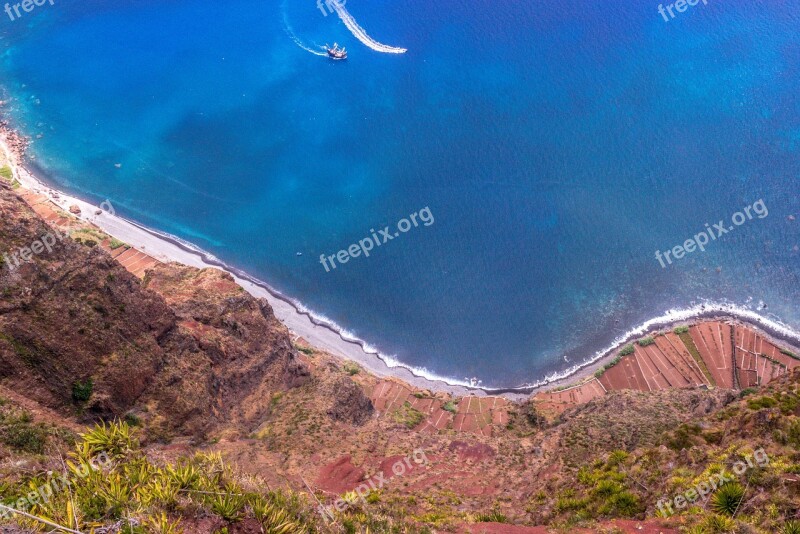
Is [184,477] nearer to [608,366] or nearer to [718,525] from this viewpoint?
[718,525]

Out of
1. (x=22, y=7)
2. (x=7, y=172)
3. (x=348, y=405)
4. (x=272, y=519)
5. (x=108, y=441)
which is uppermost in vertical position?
(x=22, y=7)

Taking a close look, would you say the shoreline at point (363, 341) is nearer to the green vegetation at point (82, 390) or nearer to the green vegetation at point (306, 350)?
the green vegetation at point (306, 350)

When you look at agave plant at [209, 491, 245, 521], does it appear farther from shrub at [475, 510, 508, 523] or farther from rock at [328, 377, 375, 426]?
rock at [328, 377, 375, 426]

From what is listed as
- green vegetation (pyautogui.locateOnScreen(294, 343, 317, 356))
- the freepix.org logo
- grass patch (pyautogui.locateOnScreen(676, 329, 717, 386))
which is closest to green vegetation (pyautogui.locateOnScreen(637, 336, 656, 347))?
grass patch (pyautogui.locateOnScreen(676, 329, 717, 386))

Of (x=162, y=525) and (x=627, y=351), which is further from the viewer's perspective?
(x=627, y=351)

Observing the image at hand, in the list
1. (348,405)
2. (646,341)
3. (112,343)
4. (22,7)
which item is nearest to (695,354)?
(646,341)

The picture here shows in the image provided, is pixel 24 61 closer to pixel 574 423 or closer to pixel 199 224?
pixel 199 224
